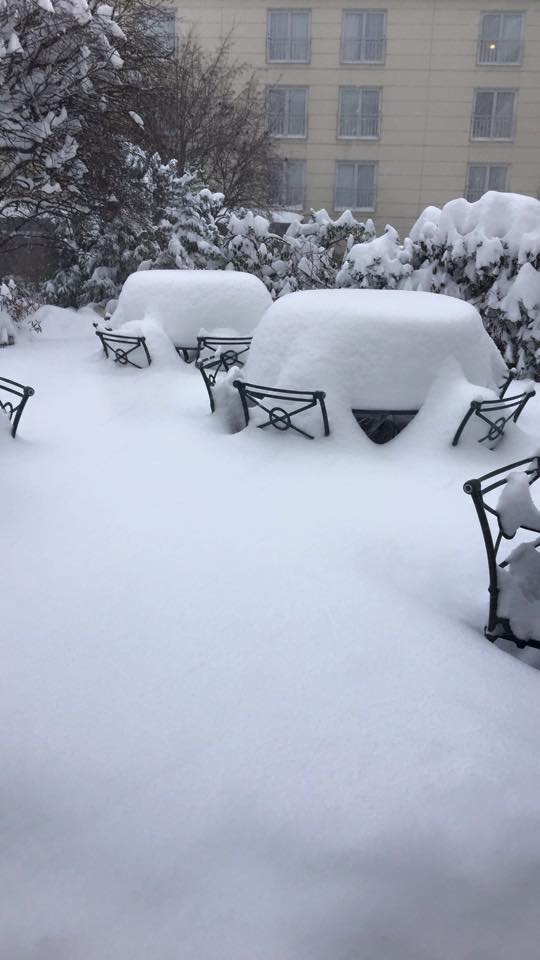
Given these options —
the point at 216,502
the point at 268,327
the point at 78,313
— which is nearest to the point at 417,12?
the point at 78,313

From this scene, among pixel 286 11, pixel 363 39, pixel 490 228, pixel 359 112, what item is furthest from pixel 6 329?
pixel 363 39

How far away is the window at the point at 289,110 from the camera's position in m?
27.3

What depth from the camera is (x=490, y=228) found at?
10219 mm

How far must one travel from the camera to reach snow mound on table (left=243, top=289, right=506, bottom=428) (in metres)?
6.25

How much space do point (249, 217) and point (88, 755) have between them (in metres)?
13.6

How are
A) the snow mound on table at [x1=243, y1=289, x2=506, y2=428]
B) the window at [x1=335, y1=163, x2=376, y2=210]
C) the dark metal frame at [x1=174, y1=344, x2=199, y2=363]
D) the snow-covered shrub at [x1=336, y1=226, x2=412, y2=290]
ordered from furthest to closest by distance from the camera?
the window at [x1=335, y1=163, x2=376, y2=210], the snow-covered shrub at [x1=336, y1=226, x2=412, y2=290], the dark metal frame at [x1=174, y1=344, x2=199, y2=363], the snow mound on table at [x1=243, y1=289, x2=506, y2=428]

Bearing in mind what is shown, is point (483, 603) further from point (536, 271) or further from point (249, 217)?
point (249, 217)

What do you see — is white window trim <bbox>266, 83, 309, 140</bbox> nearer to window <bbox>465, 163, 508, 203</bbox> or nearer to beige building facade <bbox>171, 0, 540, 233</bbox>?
beige building facade <bbox>171, 0, 540, 233</bbox>

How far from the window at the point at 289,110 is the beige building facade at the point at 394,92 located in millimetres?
43

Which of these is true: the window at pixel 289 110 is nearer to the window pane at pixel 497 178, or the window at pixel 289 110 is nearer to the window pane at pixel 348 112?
the window pane at pixel 348 112

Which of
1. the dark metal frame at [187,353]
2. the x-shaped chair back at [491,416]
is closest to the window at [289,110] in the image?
the dark metal frame at [187,353]

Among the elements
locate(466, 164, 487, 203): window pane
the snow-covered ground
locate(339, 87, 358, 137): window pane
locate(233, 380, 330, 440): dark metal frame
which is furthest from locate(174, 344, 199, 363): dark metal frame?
locate(466, 164, 487, 203): window pane

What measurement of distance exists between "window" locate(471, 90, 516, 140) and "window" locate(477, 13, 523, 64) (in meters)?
1.13

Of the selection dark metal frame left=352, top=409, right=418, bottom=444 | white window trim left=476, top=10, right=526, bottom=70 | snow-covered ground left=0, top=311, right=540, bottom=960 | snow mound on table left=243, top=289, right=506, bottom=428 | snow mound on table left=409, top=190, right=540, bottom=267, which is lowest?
dark metal frame left=352, top=409, right=418, bottom=444
